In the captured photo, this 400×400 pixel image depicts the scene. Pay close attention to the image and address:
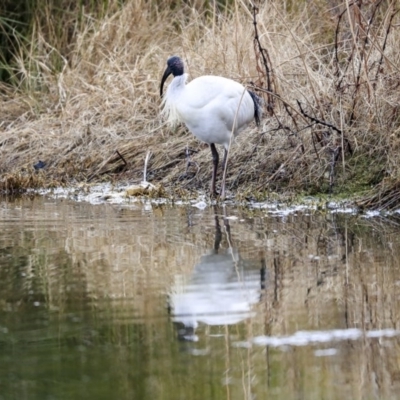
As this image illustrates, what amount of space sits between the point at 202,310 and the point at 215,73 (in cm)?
582

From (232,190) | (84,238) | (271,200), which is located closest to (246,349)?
(84,238)

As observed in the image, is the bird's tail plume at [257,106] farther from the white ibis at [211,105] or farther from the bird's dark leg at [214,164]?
the bird's dark leg at [214,164]

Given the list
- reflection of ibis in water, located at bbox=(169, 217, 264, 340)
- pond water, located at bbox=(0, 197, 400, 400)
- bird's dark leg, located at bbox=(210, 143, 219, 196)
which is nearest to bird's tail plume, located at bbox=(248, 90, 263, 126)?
bird's dark leg, located at bbox=(210, 143, 219, 196)

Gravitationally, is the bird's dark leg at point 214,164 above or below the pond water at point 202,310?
above

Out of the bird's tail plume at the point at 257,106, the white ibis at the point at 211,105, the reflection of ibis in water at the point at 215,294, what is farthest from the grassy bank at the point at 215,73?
the reflection of ibis in water at the point at 215,294

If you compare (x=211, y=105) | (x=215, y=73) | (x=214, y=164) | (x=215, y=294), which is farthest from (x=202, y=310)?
(x=215, y=73)

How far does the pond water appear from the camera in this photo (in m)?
3.34

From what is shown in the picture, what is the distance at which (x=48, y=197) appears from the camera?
29.3ft

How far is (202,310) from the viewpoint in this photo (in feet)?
13.8

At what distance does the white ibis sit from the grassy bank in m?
0.23

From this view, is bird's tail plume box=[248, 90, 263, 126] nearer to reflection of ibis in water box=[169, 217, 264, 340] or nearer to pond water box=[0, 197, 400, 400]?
pond water box=[0, 197, 400, 400]

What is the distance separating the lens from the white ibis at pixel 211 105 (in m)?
7.97

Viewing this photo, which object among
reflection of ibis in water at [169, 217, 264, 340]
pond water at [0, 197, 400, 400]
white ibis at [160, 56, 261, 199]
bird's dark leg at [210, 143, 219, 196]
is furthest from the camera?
bird's dark leg at [210, 143, 219, 196]

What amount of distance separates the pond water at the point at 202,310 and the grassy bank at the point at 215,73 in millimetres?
1381
